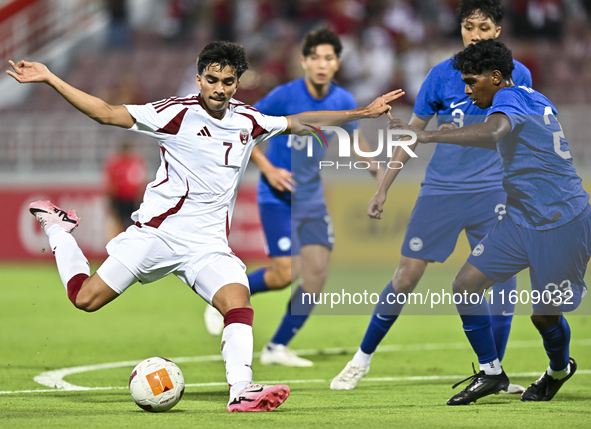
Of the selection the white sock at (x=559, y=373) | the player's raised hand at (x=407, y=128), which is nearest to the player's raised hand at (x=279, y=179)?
the player's raised hand at (x=407, y=128)

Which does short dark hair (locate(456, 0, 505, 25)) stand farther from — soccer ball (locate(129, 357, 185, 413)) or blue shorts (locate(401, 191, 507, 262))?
soccer ball (locate(129, 357, 185, 413))

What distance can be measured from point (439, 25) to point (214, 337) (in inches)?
424

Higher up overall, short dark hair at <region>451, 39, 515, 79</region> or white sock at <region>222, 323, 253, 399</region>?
short dark hair at <region>451, 39, 515, 79</region>

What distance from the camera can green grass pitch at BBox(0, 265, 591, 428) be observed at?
4.48 metres

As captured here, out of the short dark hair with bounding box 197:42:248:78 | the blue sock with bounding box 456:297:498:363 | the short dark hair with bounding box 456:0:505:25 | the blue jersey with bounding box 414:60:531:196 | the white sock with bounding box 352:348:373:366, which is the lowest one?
the white sock with bounding box 352:348:373:366

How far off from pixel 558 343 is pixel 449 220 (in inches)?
42.4

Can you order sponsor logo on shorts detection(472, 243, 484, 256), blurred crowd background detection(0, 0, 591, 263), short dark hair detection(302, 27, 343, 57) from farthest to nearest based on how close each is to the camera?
blurred crowd background detection(0, 0, 591, 263) < short dark hair detection(302, 27, 343, 57) < sponsor logo on shorts detection(472, 243, 484, 256)

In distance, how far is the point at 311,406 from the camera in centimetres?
496

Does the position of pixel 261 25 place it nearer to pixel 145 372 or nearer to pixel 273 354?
pixel 273 354

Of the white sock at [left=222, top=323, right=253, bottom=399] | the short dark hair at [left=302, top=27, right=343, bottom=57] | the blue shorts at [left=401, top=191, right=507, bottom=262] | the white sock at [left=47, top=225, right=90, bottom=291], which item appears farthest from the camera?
the short dark hair at [left=302, top=27, right=343, bottom=57]

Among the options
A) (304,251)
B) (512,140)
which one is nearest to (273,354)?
(304,251)

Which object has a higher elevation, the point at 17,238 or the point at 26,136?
the point at 26,136

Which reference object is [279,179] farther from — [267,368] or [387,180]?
[267,368]

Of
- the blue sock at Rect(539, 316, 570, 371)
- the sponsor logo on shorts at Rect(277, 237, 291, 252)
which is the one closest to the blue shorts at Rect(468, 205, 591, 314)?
the blue sock at Rect(539, 316, 570, 371)
